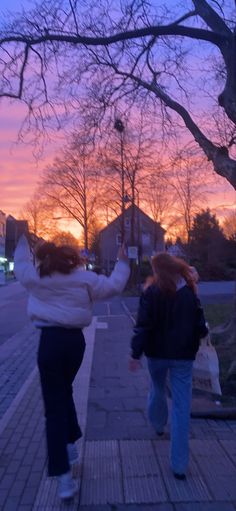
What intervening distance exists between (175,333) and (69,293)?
0.95 meters

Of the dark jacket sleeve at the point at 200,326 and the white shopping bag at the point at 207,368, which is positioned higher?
the dark jacket sleeve at the point at 200,326

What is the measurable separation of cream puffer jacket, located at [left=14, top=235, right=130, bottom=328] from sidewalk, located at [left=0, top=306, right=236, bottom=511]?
1.26 meters

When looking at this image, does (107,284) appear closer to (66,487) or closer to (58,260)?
(58,260)

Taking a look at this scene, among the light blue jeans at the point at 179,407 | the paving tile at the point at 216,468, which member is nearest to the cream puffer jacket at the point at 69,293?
the light blue jeans at the point at 179,407

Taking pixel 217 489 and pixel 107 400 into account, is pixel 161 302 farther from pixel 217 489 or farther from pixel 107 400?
pixel 107 400

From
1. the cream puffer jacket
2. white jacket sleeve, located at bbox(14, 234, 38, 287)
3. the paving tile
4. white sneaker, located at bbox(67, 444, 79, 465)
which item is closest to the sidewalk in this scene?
the paving tile

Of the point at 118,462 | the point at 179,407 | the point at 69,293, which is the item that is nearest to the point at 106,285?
the point at 69,293

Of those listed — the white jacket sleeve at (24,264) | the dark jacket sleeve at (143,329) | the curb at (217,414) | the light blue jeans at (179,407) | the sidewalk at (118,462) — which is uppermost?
the white jacket sleeve at (24,264)

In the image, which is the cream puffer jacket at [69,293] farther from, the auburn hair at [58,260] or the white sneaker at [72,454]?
the white sneaker at [72,454]

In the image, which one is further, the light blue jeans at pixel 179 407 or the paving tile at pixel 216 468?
the light blue jeans at pixel 179 407

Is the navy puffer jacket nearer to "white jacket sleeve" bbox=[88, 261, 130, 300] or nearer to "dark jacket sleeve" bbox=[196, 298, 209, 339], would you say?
"dark jacket sleeve" bbox=[196, 298, 209, 339]

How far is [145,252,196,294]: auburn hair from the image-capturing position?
5.29 m

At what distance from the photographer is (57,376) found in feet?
15.6

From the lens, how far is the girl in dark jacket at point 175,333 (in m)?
5.20
